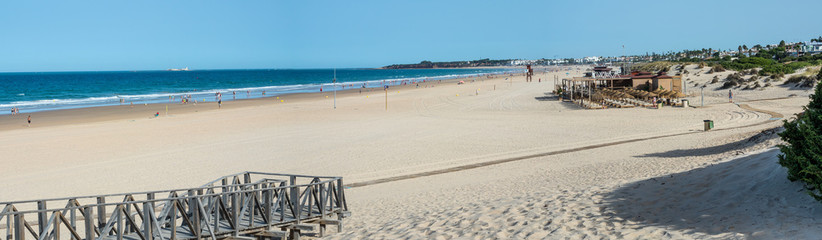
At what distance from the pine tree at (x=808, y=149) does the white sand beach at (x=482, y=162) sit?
0.79 feet

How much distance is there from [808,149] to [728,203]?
1.15 metres

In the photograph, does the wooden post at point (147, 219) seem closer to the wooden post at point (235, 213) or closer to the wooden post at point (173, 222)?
the wooden post at point (173, 222)

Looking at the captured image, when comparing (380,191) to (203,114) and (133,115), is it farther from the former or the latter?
(133,115)

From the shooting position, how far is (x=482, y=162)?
54.7 feet

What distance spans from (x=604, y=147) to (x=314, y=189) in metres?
11.2

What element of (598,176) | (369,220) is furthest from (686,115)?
(369,220)

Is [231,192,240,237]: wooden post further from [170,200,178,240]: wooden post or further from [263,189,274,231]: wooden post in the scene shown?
[170,200,178,240]: wooden post

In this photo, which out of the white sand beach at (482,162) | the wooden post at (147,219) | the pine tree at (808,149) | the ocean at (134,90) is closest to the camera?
the pine tree at (808,149)

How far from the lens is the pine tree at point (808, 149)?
20.8ft

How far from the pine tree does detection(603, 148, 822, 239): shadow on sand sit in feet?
0.73

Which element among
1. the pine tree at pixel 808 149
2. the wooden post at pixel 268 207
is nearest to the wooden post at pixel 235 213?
the wooden post at pixel 268 207

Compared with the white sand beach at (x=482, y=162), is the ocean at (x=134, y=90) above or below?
above

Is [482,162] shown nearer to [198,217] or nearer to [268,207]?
[268,207]

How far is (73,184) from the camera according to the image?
14859mm
